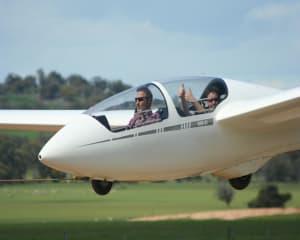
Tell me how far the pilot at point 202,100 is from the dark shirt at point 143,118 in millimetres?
451

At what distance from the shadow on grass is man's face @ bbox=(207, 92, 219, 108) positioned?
68.7 feet

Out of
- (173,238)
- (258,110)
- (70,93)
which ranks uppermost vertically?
(70,93)

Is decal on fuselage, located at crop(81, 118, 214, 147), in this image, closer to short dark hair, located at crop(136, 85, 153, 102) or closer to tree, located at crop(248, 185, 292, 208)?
short dark hair, located at crop(136, 85, 153, 102)

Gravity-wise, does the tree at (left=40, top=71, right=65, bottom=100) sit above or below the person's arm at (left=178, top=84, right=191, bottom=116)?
above

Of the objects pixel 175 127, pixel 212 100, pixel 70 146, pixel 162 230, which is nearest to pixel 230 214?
pixel 162 230

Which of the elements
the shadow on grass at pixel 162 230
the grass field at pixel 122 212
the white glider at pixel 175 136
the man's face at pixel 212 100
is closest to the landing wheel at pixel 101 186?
the white glider at pixel 175 136

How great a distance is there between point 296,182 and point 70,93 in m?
29.5

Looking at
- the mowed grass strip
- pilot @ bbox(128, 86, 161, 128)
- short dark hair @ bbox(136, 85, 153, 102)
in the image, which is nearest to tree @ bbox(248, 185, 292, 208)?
the mowed grass strip

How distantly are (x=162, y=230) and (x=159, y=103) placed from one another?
25407mm

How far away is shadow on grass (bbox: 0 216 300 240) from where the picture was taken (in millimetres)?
36156

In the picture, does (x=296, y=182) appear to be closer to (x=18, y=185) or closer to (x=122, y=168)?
(x=18, y=185)

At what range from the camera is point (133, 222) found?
41.3 meters

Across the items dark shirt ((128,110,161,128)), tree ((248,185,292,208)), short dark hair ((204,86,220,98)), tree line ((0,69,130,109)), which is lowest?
tree ((248,185,292,208))

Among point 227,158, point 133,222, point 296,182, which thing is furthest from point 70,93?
point 227,158
